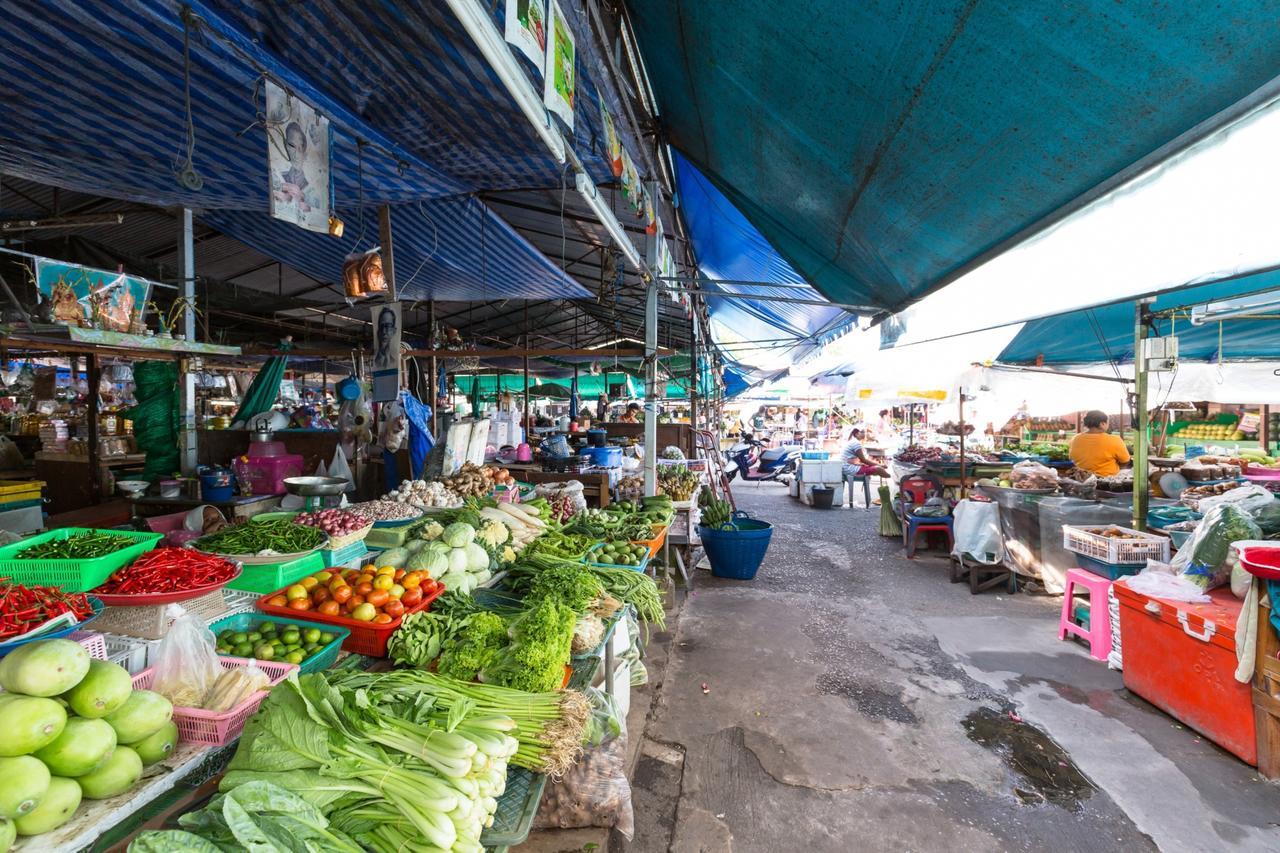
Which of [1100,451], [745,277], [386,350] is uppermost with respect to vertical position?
[745,277]

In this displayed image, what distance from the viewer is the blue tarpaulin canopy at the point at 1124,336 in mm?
6422

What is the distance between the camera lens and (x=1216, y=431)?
1216cm

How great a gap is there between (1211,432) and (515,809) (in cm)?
1701

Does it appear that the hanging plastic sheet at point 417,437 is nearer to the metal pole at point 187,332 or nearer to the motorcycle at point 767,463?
the metal pole at point 187,332

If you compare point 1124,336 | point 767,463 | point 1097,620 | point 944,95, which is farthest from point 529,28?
point 767,463

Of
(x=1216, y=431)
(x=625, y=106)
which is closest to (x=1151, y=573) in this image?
(x=625, y=106)

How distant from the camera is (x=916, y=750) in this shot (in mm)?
3211

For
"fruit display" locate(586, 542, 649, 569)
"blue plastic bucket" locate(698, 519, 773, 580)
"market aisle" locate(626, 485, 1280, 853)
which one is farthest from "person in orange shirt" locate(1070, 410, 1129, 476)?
"fruit display" locate(586, 542, 649, 569)

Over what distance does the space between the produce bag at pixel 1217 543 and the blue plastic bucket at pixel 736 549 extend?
135 inches

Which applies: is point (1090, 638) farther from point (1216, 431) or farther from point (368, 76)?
point (1216, 431)

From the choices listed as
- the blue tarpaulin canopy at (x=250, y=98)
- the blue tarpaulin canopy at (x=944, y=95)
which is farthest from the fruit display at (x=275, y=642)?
the blue tarpaulin canopy at (x=944, y=95)

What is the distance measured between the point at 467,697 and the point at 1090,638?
16.8ft

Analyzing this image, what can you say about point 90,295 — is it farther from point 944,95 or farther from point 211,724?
point 944,95

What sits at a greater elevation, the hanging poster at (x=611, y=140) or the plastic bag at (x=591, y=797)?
the hanging poster at (x=611, y=140)
